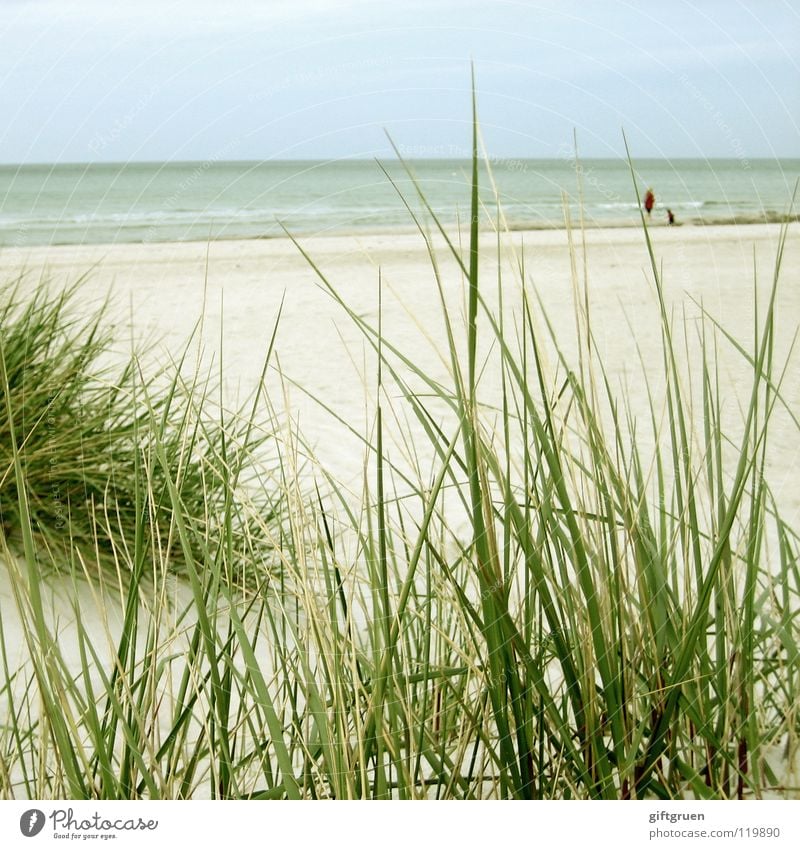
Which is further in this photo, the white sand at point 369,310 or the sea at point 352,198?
the white sand at point 369,310

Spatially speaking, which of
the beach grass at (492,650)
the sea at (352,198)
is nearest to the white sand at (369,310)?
the sea at (352,198)

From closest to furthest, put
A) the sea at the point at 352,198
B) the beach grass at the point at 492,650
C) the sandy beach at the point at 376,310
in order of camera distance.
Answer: the beach grass at the point at 492,650
the sea at the point at 352,198
the sandy beach at the point at 376,310

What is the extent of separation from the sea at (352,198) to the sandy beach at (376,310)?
0.19m

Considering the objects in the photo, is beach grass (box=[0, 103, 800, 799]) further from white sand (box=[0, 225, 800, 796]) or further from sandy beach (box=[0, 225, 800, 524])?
sandy beach (box=[0, 225, 800, 524])

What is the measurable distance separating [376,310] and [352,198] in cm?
329

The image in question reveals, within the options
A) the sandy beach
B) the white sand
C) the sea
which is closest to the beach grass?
the sea

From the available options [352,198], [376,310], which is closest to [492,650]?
[376,310]

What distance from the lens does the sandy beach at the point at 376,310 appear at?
7.55 feet

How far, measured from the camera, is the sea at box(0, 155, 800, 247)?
4.35ft

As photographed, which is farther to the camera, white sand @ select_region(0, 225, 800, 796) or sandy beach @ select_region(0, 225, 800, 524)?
sandy beach @ select_region(0, 225, 800, 524)

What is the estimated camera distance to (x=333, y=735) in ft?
2.78

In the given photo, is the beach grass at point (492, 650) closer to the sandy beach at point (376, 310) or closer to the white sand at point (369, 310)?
the white sand at point (369, 310)

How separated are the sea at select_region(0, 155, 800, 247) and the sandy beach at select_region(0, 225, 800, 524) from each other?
0.63ft
